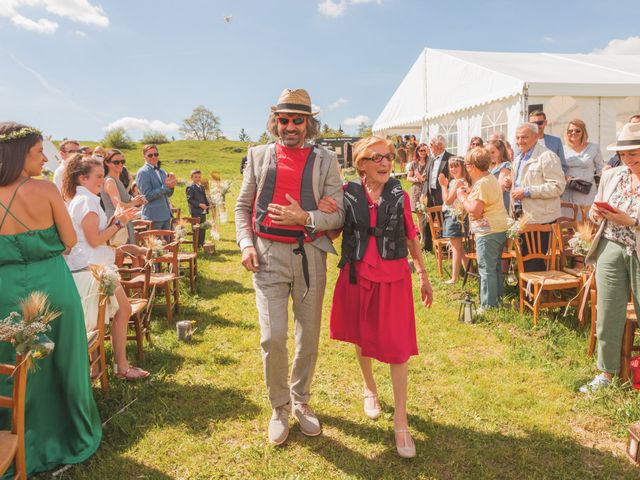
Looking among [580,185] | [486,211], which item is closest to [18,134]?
[486,211]

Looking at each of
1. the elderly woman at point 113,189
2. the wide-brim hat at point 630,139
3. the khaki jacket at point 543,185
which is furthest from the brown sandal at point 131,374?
the khaki jacket at point 543,185

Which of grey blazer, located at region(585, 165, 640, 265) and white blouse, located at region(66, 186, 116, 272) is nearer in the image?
grey blazer, located at region(585, 165, 640, 265)

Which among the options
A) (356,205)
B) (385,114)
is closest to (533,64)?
(385,114)

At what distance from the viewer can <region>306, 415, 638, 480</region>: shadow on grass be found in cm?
291

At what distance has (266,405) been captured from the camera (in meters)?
3.79

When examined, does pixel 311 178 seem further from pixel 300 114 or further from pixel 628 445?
pixel 628 445

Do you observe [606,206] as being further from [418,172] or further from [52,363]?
[418,172]

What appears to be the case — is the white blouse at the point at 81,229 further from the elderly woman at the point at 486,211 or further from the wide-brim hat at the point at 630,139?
the wide-brim hat at the point at 630,139

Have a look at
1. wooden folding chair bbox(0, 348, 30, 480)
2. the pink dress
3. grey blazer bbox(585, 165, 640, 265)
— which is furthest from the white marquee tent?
wooden folding chair bbox(0, 348, 30, 480)

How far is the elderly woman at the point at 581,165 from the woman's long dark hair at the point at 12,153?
6.75 meters

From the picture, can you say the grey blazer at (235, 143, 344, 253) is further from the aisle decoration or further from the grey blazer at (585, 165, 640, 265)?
the grey blazer at (585, 165, 640, 265)

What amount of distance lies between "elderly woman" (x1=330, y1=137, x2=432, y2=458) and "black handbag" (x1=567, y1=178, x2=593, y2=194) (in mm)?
4733

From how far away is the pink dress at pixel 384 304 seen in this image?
10.1 feet

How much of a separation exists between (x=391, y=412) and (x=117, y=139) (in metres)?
82.6
